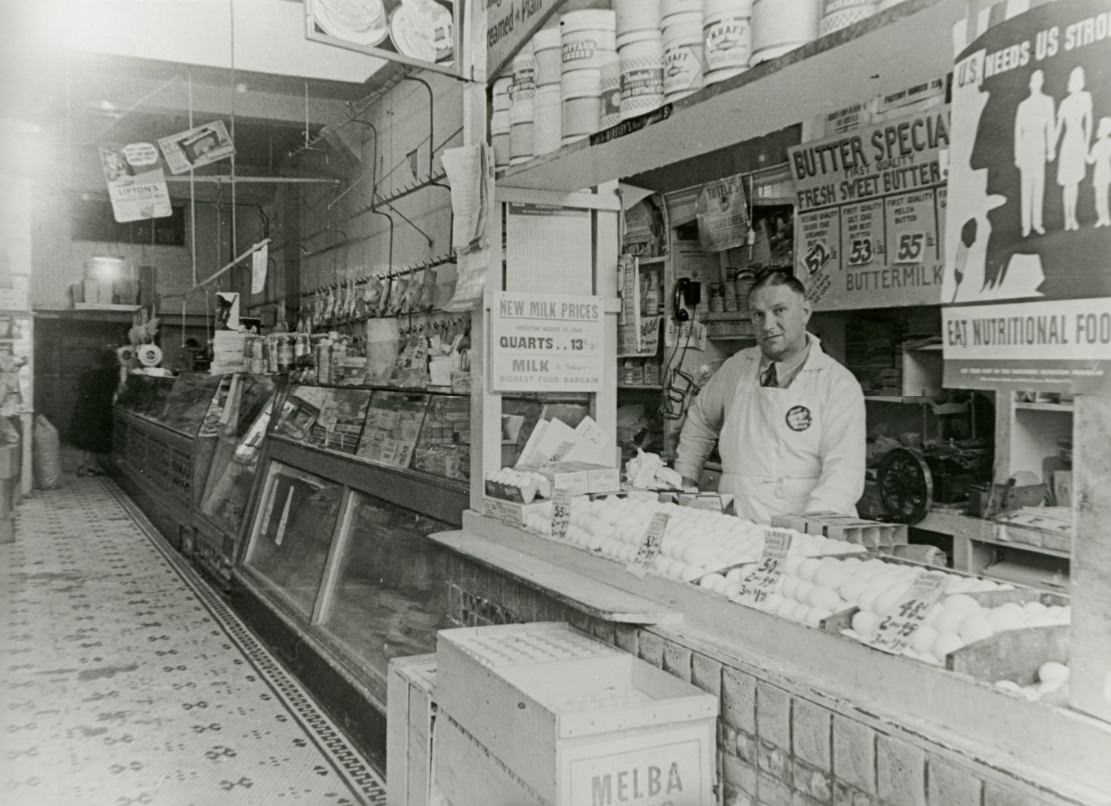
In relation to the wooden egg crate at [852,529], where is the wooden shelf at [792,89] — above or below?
above

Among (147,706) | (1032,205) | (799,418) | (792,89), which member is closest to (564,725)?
(1032,205)

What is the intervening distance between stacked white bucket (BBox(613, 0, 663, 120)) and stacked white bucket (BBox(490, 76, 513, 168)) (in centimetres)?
69

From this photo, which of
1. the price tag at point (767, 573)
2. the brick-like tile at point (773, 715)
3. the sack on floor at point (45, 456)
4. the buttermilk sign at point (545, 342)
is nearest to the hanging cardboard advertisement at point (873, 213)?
the buttermilk sign at point (545, 342)

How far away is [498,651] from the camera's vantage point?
2.05 m

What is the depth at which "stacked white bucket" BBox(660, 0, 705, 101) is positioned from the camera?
211cm

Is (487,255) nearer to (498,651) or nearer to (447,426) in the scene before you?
(447,426)

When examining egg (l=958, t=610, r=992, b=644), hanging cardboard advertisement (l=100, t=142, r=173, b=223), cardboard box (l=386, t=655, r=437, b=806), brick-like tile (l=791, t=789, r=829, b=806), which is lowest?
cardboard box (l=386, t=655, r=437, b=806)

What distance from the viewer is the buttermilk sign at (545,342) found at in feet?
9.87

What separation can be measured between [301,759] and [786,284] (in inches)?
104

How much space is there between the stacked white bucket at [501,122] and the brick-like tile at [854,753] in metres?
2.01

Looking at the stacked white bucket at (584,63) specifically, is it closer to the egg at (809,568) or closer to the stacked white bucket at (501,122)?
the stacked white bucket at (501,122)

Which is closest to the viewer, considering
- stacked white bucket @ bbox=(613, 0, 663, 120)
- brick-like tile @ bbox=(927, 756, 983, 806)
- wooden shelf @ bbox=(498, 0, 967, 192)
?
brick-like tile @ bbox=(927, 756, 983, 806)

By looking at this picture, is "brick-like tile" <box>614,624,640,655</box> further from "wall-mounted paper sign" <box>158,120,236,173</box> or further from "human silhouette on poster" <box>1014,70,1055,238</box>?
"wall-mounted paper sign" <box>158,120,236,173</box>

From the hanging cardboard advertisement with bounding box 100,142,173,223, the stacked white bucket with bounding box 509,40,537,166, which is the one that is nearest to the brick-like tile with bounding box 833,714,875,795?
the stacked white bucket with bounding box 509,40,537,166
